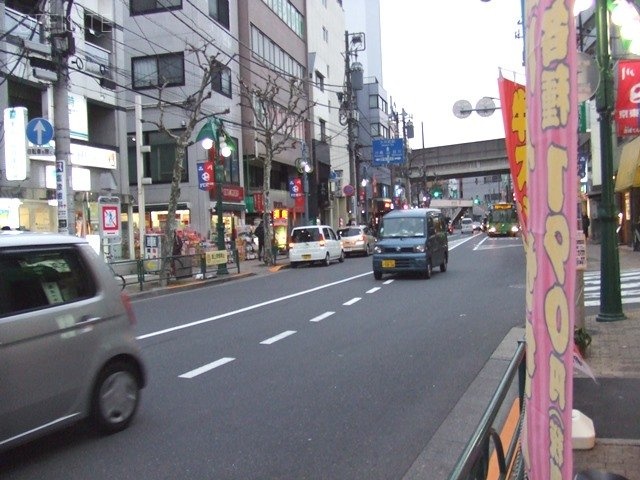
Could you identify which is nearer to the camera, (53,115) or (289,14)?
(53,115)

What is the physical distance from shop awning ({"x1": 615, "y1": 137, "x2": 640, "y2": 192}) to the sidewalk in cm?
1393

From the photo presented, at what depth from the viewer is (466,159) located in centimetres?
5956

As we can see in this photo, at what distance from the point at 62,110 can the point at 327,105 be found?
1495 inches

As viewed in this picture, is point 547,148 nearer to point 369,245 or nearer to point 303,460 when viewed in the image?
point 303,460

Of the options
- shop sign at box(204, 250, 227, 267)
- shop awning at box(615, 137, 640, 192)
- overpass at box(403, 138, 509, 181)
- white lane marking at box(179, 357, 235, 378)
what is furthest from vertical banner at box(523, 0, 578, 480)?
overpass at box(403, 138, 509, 181)

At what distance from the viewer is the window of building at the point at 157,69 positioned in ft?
103

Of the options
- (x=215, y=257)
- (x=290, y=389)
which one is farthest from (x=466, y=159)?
(x=290, y=389)

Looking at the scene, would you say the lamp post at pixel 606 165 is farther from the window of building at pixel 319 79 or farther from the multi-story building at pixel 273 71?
the window of building at pixel 319 79

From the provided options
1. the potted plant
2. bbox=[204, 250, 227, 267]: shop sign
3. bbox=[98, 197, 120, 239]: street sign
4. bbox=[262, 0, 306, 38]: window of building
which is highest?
bbox=[262, 0, 306, 38]: window of building

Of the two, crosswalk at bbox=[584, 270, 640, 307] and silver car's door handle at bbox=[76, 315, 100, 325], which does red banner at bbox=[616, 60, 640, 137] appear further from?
silver car's door handle at bbox=[76, 315, 100, 325]

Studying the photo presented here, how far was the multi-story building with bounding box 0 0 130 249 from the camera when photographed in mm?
15969

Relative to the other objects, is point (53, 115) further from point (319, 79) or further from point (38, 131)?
point (319, 79)

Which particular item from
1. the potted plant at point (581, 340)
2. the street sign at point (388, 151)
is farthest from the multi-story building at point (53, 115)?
the street sign at point (388, 151)

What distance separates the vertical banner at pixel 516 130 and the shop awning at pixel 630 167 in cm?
2086
